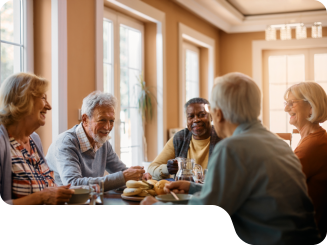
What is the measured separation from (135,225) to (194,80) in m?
4.90

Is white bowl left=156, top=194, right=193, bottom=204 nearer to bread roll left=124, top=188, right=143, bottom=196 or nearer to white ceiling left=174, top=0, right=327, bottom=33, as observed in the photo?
bread roll left=124, top=188, right=143, bottom=196

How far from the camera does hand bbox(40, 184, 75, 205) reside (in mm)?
1440

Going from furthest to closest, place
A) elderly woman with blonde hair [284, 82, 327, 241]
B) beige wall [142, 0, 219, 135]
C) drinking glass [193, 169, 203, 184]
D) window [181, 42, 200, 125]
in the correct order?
window [181, 42, 200, 125]
beige wall [142, 0, 219, 135]
drinking glass [193, 169, 203, 184]
elderly woman with blonde hair [284, 82, 327, 241]

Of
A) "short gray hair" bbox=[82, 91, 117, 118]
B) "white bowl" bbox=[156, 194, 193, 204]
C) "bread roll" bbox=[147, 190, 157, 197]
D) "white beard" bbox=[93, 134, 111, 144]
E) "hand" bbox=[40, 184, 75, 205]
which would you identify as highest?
"short gray hair" bbox=[82, 91, 117, 118]

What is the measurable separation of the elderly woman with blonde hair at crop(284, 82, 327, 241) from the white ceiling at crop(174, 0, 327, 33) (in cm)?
313

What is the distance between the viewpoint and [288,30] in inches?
182

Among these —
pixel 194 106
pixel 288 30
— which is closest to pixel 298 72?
pixel 288 30

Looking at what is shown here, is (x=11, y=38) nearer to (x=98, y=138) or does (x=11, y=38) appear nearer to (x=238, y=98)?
(x=98, y=138)

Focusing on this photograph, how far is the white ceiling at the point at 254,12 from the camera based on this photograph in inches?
204

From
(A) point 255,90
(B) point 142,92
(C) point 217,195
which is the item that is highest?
(B) point 142,92

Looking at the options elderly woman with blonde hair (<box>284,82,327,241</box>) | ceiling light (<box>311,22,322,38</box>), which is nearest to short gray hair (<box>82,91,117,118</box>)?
elderly woman with blonde hair (<box>284,82,327,241</box>)

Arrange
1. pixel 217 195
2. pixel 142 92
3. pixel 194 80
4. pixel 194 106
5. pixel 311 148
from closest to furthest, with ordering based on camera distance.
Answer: pixel 217 195, pixel 311 148, pixel 194 106, pixel 142 92, pixel 194 80

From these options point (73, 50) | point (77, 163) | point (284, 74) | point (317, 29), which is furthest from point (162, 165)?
point (284, 74)

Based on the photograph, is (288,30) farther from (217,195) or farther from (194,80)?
(217,195)
